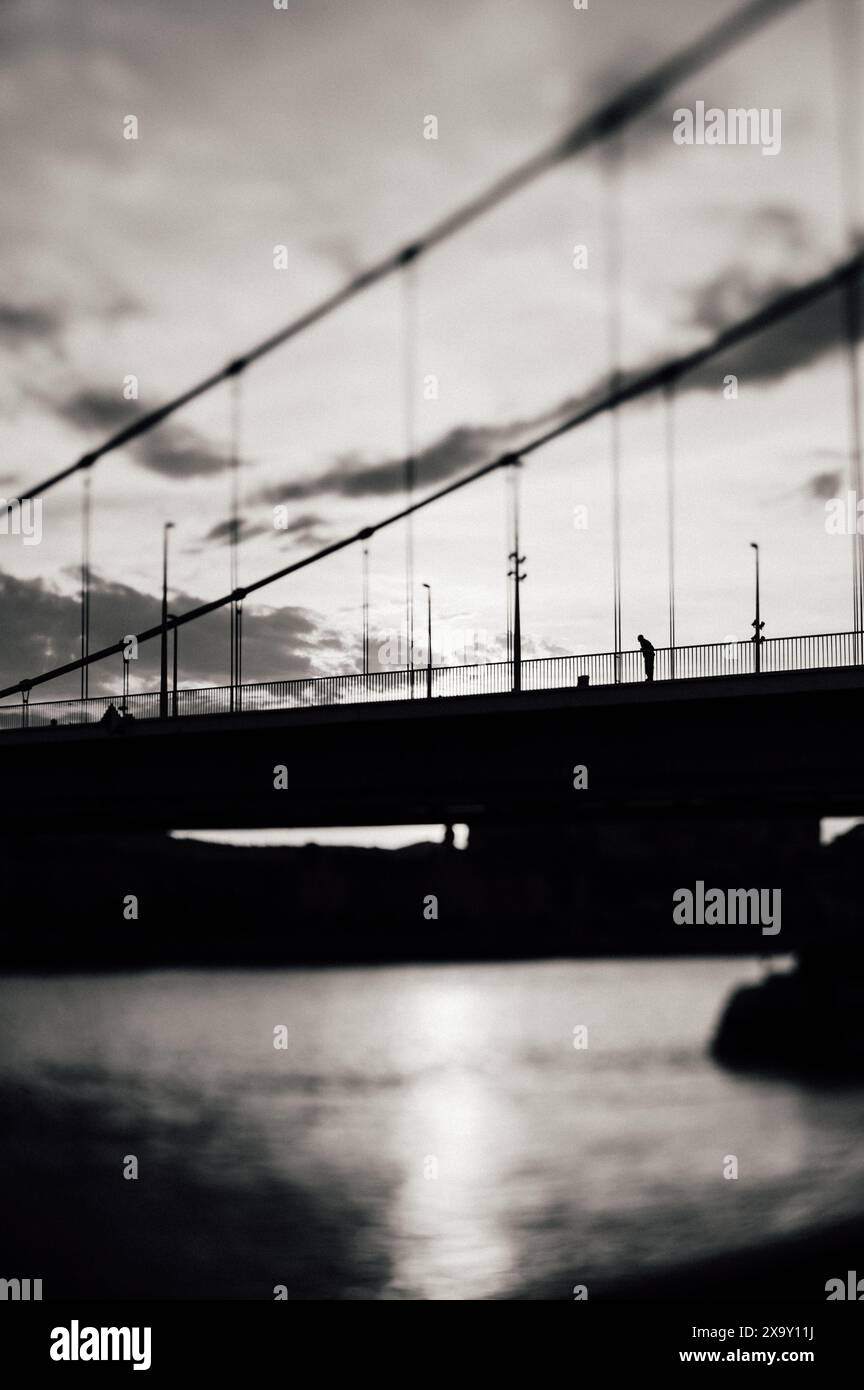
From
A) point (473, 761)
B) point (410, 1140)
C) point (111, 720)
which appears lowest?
point (410, 1140)

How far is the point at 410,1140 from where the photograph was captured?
4288cm

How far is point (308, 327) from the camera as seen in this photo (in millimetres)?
54562

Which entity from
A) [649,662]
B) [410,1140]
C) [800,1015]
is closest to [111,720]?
[649,662]

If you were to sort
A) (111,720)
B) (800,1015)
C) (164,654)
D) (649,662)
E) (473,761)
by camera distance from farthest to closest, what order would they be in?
(800,1015)
(164,654)
(111,720)
(473,761)
(649,662)

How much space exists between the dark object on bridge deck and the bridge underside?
1456cm

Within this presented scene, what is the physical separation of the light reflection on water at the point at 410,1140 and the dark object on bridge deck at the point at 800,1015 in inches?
75.5

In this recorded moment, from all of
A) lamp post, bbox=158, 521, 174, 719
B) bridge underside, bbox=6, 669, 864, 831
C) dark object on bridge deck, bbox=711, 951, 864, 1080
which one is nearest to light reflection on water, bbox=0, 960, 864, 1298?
dark object on bridge deck, bbox=711, 951, 864, 1080

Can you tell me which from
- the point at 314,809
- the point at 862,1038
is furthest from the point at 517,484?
the point at 862,1038

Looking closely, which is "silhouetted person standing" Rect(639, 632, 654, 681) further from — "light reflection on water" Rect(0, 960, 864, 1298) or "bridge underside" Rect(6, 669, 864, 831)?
"light reflection on water" Rect(0, 960, 864, 1298)

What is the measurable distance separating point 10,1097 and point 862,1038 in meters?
33.3

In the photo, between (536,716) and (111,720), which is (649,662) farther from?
(111,720)

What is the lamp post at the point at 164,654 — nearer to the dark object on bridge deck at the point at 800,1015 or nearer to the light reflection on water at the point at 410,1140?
the light reflection on water at the point at 410,1140

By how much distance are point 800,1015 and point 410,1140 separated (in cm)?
1900

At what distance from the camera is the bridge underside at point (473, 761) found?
2914cm
